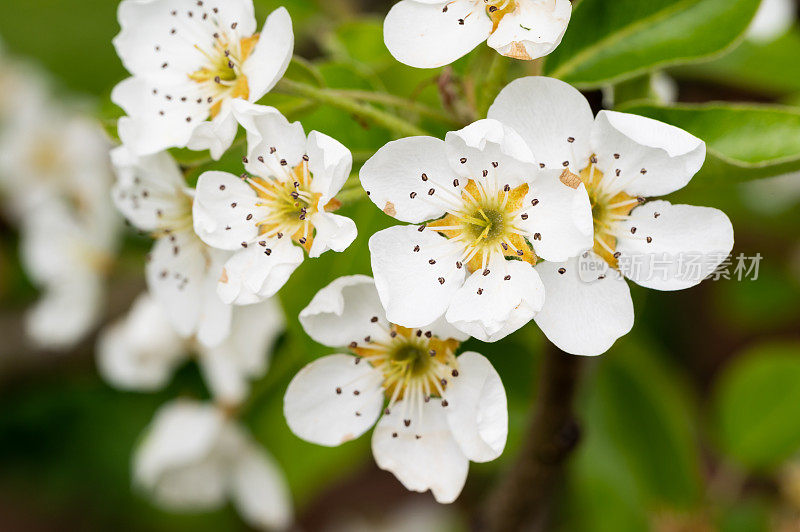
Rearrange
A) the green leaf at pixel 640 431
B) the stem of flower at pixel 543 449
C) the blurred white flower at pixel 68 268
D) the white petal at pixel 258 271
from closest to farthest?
the white petal at pixel 258 271 → the stem of flower at pixel 543 449 → the green leaf at pixel 640 431 → the blurred white flower at pixel 68 268

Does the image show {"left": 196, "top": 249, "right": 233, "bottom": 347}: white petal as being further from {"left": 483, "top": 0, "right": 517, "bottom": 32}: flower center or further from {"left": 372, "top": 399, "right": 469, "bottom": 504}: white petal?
{"left": 483, "top": 0, "right": 517, "bottom": 32}: flower center

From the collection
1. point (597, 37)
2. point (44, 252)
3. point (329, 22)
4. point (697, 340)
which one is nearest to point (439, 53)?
point (597, 37)

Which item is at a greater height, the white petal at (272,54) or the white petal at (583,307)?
the white petal at (272,54)

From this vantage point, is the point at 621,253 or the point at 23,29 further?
the point at 23,29

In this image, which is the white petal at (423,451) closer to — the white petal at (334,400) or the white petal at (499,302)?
the white petal at (334,400)

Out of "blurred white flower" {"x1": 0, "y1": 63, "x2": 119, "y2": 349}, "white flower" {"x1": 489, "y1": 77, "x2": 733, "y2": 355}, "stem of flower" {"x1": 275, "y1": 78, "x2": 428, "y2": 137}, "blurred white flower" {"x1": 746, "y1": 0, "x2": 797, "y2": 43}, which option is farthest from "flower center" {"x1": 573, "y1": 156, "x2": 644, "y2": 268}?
"blurred white flower" {"x1": 0, "y1": 63, "x2": 119, "y2": 349}

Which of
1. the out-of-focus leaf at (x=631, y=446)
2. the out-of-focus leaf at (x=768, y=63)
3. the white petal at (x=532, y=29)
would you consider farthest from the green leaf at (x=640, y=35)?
the out-of-focus leaf at (x=631, y=446)

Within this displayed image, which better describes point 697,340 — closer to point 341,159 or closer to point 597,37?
point 597,37

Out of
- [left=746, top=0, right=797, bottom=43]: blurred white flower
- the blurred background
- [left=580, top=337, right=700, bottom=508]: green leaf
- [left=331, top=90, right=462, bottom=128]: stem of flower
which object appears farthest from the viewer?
[left=580, top=337, right=700, bottom=508]: green leaf
